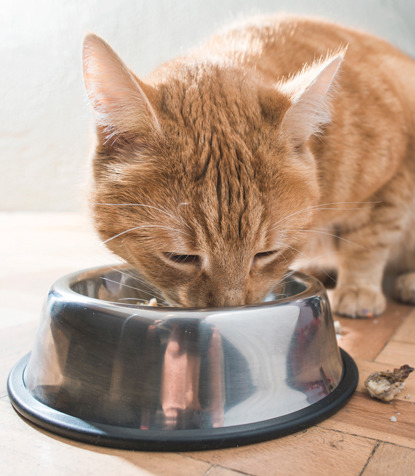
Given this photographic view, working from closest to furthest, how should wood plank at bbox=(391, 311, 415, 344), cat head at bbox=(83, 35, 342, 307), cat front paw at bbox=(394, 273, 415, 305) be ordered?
cat head at bbox=(83, 35, 342, 307) < wood plank at bbox=(391, 311, 415, 344) < cat front paw at bbox=(394, 273, 415, 305)

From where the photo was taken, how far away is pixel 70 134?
3527 millimetres

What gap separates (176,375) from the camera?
0.95 m

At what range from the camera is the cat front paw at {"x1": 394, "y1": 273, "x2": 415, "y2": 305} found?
1990 millimetres

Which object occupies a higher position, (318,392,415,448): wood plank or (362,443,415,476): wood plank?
(362,443,415,476): wood plank

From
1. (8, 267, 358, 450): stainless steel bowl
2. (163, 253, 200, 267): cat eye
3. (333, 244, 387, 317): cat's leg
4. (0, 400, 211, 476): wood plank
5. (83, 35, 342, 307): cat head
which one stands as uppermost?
(83, 35, 342, 307): cat head

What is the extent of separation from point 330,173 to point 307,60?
0.38m

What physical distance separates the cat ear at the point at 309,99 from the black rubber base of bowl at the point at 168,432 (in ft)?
2.09

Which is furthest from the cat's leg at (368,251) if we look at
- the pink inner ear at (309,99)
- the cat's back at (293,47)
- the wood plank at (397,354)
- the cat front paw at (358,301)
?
the pink inner ear at (309,99)

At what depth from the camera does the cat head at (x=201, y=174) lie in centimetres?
111

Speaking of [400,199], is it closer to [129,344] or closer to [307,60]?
[307,60]

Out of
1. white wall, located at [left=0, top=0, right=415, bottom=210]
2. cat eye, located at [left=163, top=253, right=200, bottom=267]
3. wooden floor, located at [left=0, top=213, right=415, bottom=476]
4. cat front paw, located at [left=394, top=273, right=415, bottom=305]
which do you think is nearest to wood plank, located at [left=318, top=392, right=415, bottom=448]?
wooden floor, located at [left=0, top=213, right=415, bottom=476]

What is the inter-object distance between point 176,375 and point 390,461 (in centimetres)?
41

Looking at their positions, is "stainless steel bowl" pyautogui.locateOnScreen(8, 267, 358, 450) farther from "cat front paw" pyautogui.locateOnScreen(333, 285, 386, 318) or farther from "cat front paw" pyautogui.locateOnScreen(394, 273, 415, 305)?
"cat front paw" pyautogui.locateOnScreen(394, 273, 415, 305)

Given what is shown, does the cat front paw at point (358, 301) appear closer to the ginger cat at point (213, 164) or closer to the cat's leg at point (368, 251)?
the cat's leg at point (368, 251)
